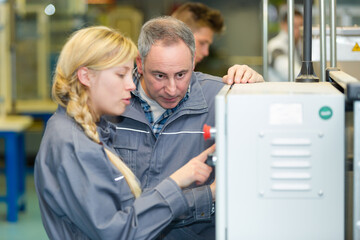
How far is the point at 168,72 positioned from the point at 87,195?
61 cm

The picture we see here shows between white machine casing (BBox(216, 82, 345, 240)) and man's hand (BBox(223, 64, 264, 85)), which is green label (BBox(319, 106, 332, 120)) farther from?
man's hand (BBox(223, 64, 264, 85))

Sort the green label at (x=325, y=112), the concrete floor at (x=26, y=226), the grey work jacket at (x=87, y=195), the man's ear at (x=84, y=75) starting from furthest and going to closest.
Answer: the concrete floor at (x=26, y=226) → the man's ear at (x=84, y=75) → the grey work jacket at (x=87, y=195) → the green label at (x=325, y=112)

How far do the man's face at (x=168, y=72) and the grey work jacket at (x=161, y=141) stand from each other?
2.5 inches

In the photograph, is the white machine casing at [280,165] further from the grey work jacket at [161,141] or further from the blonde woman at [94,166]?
the grey work jacket at [161,141]

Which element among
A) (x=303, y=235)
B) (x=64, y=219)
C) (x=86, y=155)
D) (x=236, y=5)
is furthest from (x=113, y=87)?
(x=236, y=5)

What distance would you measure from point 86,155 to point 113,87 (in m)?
0.25

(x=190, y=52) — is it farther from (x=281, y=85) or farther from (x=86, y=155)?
(x=86, y=155)

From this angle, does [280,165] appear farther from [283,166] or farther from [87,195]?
[87,195]

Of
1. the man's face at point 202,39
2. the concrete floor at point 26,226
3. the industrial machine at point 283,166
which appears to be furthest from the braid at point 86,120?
the concrete floor at point 26,226

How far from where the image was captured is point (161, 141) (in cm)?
210

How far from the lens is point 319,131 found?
1444 millimetres

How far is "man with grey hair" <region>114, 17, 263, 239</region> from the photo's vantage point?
2094mm

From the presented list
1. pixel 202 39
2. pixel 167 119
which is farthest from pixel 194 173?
pixel 202 39

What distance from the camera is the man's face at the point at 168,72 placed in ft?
6.86
